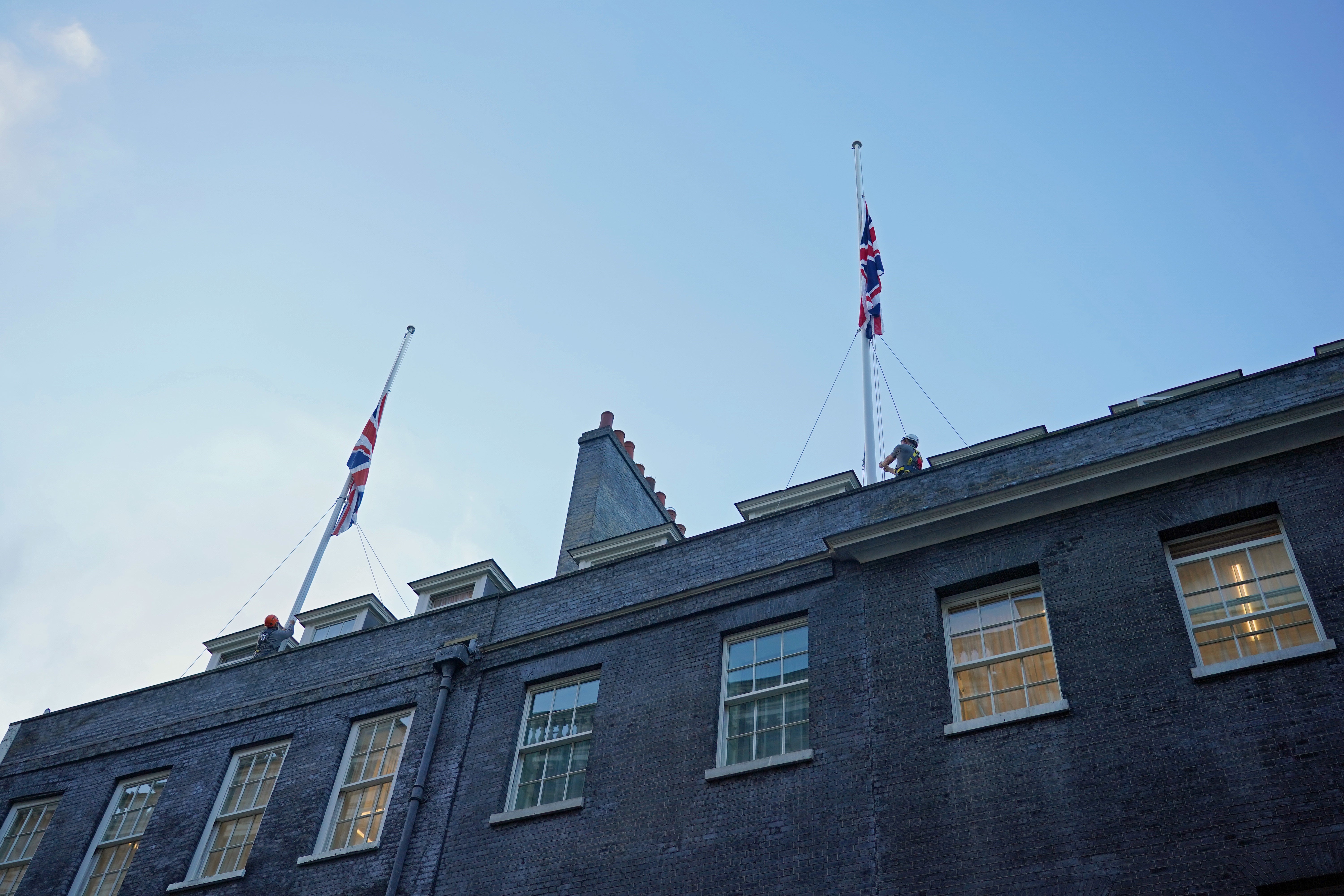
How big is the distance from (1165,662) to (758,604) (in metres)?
5.80

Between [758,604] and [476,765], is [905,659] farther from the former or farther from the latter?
[476,765]

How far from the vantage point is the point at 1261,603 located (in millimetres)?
13391

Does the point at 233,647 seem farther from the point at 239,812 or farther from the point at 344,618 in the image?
the point at 239,812

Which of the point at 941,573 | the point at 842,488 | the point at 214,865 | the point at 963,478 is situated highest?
the point at 842,488

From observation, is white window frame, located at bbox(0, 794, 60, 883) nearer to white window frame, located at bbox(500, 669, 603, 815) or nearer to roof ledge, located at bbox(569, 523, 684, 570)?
white window frame, located at bbox(500, 669, 603, 815)

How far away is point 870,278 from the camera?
23.8 meters

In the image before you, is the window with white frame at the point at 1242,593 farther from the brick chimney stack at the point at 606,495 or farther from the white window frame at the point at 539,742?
the brick chimney stack at the point at 606,495

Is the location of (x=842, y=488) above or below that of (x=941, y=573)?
above

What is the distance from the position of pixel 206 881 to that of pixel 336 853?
262 centimetres

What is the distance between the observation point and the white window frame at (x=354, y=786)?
17578 mm

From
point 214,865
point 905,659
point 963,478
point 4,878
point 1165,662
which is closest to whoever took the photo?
point 1165,662

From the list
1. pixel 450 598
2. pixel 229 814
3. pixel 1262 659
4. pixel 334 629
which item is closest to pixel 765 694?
pixel 1262 659

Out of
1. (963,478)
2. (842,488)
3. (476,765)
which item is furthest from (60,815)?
(963,478)

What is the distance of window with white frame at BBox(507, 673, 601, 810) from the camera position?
55.2 ft
